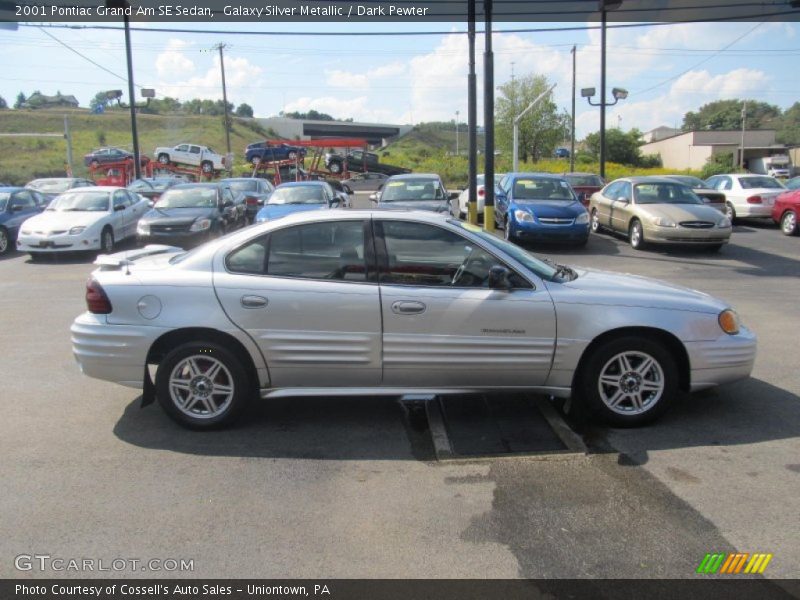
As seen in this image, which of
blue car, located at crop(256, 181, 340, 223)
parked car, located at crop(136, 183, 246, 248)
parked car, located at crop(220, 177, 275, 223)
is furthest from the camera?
parked car, located at crop(220, 177, 275, 223)

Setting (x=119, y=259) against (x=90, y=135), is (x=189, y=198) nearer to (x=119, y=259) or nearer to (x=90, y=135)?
(x=119, y=259)

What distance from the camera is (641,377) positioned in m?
4.77

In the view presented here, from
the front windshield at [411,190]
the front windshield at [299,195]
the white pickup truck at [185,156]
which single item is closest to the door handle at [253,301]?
the front windshield at [411,190]

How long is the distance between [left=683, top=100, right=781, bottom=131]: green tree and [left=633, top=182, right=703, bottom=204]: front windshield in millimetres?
106036

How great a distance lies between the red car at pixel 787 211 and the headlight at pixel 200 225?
14.3 metres

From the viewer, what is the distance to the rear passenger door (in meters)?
4.63

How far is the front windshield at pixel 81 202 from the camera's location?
1523 cm

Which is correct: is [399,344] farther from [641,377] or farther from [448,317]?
[641,377]

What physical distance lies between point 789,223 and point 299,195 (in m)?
12.4

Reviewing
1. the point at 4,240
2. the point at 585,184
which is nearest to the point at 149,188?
A: the point at 4,240

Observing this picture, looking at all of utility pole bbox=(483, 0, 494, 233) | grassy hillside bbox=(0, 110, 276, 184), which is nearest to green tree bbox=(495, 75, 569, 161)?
grassy hillside bbox=(0, 110, 276, 184)

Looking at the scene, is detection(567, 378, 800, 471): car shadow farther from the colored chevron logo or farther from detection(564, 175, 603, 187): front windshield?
detection(564, 175, 603, 187): front windshield

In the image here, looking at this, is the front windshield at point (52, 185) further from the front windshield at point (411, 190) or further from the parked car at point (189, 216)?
the front windshield at point (411, 190)

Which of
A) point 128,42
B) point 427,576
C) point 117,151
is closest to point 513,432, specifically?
point 427,576
